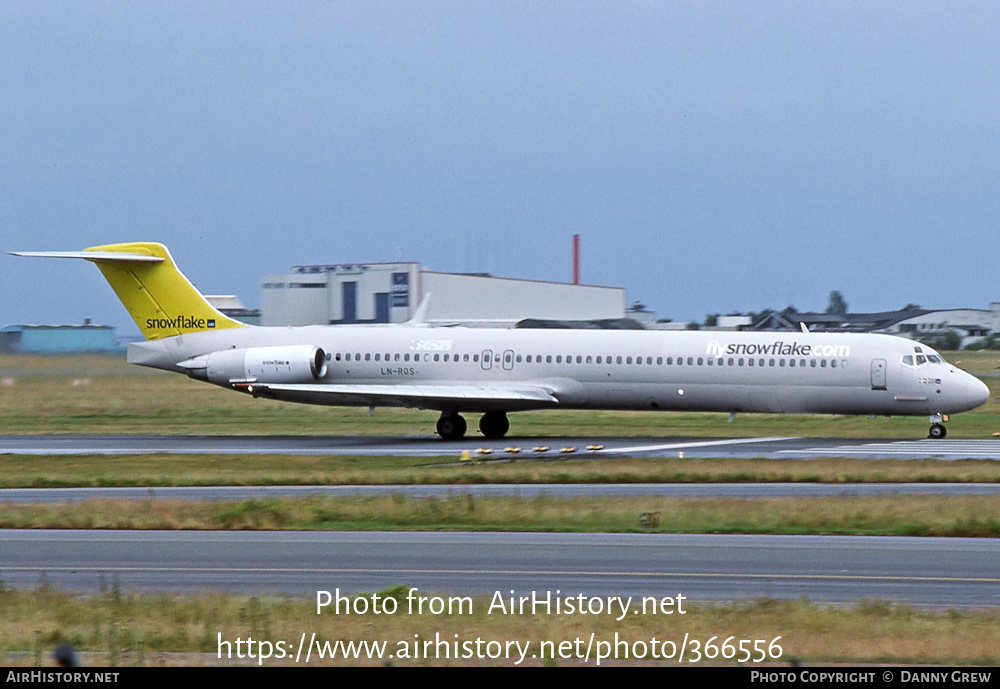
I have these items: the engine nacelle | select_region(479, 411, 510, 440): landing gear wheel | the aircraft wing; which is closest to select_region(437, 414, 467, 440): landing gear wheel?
the aircraft wing

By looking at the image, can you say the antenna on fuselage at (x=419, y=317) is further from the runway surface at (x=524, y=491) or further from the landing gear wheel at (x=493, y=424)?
the runway surface at (x=524, y=491)

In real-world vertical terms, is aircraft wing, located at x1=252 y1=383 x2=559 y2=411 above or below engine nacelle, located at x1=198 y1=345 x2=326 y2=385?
below

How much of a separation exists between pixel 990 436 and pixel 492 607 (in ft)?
90.6

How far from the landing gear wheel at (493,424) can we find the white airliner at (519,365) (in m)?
0.04

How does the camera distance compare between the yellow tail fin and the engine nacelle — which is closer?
the engine nacelle

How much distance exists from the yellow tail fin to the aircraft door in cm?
1940

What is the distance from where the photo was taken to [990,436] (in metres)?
37.4

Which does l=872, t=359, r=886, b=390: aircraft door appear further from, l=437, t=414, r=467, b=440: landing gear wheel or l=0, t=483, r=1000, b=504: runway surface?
l=437, t=414, r=467, b=440: landing gear wheel

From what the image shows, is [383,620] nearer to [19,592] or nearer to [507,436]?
Answer: [19,592]

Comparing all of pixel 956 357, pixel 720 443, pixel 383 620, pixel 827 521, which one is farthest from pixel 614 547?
pixel 956 357

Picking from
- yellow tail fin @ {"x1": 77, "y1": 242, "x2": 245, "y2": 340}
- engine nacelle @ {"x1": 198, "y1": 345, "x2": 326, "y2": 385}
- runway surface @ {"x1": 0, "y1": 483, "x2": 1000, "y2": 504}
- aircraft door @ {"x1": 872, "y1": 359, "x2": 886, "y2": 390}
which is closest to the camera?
runway surface @ {"x1": 0, "y1": 483, "x2": 1000, "y2": 504}

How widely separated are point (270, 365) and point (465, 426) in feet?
20.2

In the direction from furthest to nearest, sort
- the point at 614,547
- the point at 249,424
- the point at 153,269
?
1. the point at 249,424
2. the point at 153,269
3. the point at 614,547

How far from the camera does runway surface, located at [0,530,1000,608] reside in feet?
49.6
